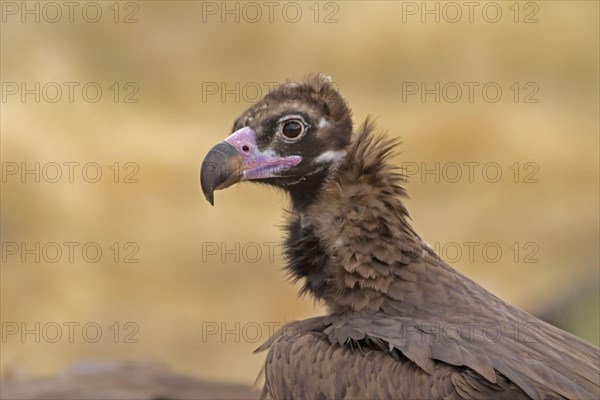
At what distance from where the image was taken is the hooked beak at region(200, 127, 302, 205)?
16.7 ft

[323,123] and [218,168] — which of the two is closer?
[218,168]

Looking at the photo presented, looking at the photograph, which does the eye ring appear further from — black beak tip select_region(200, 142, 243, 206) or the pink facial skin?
black beak tip select_region(200, 142, 243, 206)

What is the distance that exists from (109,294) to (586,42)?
6466 millimetres

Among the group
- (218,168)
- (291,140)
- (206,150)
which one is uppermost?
(206,150)

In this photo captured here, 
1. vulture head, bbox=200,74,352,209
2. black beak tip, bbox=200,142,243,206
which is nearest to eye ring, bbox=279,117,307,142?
vulture head, bbox=200,74,352,209

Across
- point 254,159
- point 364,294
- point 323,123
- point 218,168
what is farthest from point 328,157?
point 364,294

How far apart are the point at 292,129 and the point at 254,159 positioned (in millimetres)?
233

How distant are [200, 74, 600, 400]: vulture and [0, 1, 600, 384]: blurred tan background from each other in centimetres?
637

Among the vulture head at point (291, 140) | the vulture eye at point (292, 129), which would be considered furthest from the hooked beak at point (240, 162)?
the vulture eye at point (292, 129)

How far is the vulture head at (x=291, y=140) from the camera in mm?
5156

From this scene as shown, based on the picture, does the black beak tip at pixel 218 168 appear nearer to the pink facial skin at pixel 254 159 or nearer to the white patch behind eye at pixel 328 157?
the pink facial skin at pixel 254 159

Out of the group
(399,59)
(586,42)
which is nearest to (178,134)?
(399,59)

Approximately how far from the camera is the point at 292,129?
17.0 ft

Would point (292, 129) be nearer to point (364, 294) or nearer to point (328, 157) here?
point (328, 157)
